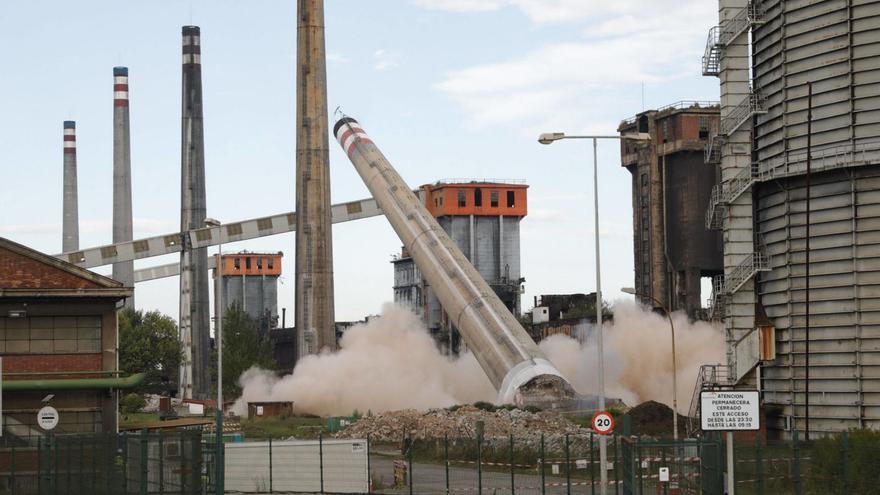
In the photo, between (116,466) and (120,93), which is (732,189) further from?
(120,93)

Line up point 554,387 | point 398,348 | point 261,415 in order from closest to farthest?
1. point 554,387
2. point 261,415
3. point 398,348

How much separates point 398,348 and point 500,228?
42666 mm

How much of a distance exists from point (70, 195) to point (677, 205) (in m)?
73.8

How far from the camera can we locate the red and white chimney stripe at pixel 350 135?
9077 centimetres

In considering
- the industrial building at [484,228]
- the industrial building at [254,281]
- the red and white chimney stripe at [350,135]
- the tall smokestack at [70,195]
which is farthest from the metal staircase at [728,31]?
the industrial building at [254,281]

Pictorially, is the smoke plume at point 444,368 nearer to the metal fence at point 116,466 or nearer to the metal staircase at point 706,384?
the metal staircase at point 706,384

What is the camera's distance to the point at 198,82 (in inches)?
4409

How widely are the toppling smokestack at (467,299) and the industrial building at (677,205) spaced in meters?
23.8

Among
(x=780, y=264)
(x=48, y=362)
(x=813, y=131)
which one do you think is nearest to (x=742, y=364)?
(x=780, y=264)

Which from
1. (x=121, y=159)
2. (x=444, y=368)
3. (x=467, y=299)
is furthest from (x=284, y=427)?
(x=121, y=159)

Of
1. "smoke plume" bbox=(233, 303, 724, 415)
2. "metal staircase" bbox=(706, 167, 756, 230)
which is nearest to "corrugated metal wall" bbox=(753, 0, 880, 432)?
"metal staircase" bbox=(706, 167, 756, 230)

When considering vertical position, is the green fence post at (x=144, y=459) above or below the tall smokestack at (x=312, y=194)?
below

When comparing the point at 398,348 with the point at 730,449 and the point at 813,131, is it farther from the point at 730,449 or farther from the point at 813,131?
the point at 730,449

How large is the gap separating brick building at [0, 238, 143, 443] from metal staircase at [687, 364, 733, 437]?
71.2 ft
